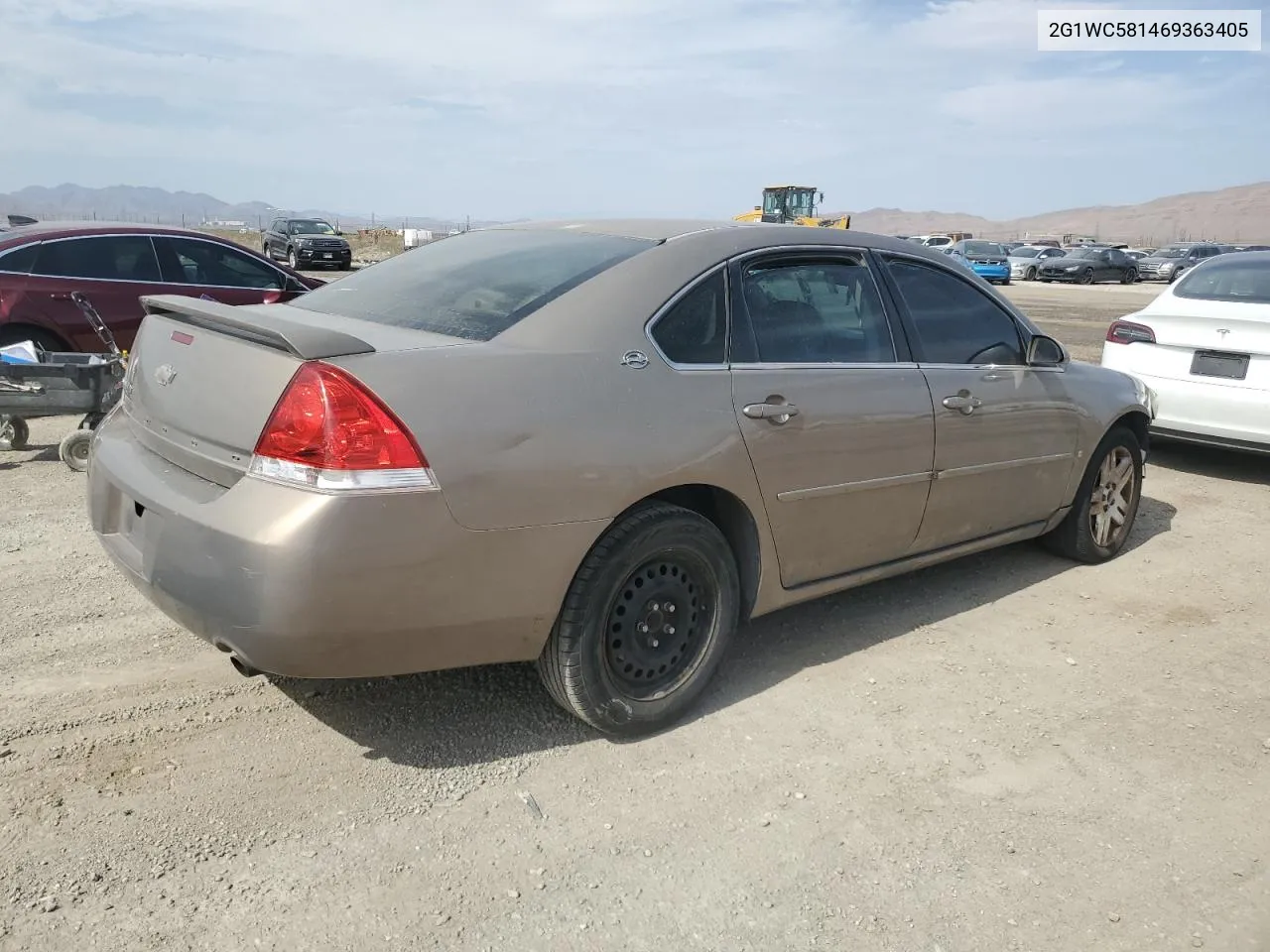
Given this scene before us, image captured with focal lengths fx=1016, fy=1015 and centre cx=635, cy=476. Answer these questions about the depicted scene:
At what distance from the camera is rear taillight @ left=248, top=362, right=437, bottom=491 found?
2.61 metres

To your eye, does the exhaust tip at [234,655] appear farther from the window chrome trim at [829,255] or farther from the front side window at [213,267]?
the front side window at [213,267]

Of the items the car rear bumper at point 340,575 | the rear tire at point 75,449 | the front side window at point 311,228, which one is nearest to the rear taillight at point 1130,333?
the car rear bumper at point 340,575

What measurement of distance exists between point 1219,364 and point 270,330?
647cm

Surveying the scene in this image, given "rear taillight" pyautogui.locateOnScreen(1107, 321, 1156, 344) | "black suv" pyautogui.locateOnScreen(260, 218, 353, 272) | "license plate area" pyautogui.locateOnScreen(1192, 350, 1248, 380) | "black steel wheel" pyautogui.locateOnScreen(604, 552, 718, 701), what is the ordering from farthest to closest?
"black suv" pyautogui.locateOnScreen(260, 218, 353, 272) < "rear taillight" pyautogui.locateOnScreen(1107, 321, 1156, 344) < "license plate area" pyautogui.locateOnScreen(1192, 350, 1248, 380) < "black steel wheel" pyautogui.locateOnScreen(604, 552, 718, 701)

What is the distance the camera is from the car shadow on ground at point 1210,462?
7.55 meters

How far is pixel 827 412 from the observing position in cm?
364

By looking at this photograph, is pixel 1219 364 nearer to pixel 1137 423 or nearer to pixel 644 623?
pixel 1137 423

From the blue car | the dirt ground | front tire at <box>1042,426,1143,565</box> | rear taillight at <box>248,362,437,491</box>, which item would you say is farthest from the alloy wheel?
the blue car

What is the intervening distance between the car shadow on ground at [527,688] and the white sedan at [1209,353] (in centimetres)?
298

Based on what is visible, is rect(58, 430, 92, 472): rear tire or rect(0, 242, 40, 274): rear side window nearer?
rect(58, 430, 92, 472): rear tire

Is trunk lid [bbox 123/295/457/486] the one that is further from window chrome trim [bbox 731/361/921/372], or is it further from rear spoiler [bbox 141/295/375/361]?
window chrome trim [bbox 731/361/921/372]

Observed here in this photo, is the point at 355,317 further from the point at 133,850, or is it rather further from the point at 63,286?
the point at 63,286

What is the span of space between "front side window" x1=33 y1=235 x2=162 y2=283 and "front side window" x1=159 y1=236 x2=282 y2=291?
160mm

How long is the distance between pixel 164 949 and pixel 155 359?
180cm
